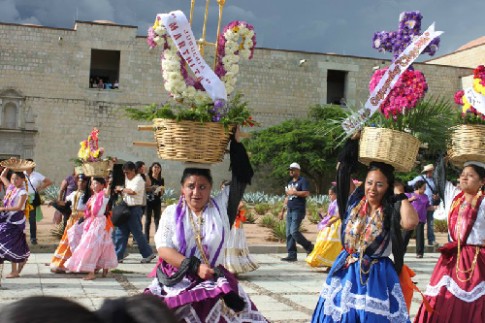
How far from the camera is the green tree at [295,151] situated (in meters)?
27.6

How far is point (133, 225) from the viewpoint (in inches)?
377

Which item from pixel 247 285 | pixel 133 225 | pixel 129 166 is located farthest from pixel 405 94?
pixel 129 166

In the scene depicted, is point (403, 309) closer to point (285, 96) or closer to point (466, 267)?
point (466, 267)

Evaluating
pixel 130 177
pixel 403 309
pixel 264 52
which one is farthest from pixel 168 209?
pixel 264 52

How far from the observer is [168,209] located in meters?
3.96

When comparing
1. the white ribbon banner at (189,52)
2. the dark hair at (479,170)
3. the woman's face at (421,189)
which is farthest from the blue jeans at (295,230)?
the white ribbon banner at (189,52)

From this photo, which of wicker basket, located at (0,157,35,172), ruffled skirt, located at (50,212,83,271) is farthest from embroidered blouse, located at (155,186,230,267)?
ruffled skirt, located at (50,212,83,271)

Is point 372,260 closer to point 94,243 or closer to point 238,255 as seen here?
point 238,255

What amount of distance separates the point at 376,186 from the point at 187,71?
1646mm

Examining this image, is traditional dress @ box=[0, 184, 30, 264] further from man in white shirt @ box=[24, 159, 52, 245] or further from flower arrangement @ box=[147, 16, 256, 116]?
flower arrangement @ box=[147, 16, 256, 116]

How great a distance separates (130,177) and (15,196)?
8.50 ft

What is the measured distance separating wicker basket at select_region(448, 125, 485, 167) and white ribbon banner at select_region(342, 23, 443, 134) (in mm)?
989

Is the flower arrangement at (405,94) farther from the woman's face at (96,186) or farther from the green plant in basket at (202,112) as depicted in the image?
the woman's face at (96,186)

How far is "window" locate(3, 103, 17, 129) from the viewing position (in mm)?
27078
